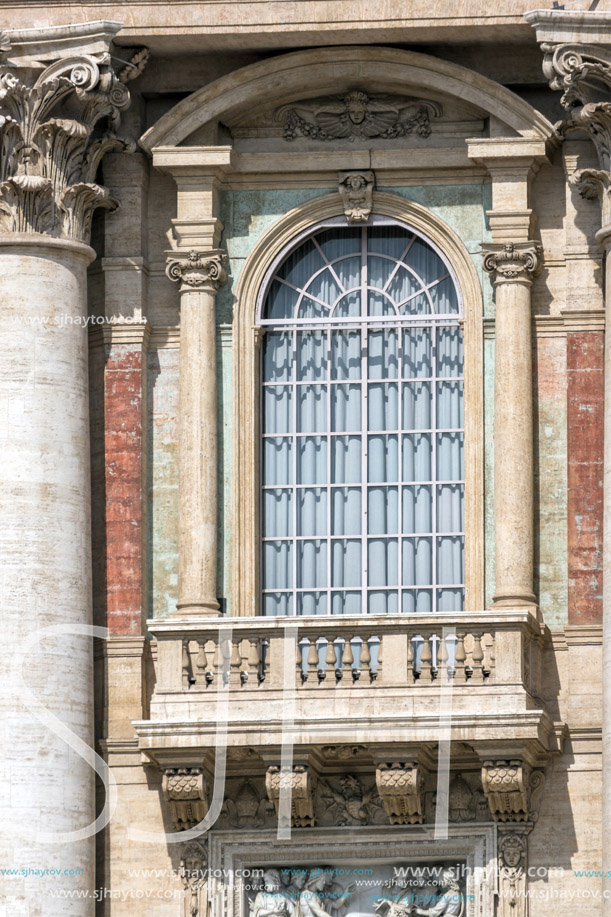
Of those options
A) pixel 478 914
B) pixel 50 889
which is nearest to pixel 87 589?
pixel 50 889

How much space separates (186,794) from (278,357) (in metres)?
4.78

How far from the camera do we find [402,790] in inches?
1129

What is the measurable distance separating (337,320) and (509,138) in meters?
2.56

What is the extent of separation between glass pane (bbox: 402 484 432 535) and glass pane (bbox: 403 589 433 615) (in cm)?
61

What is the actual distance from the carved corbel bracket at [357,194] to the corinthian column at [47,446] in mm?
2407

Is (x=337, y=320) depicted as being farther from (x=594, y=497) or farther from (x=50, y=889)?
(x=50, y=889)

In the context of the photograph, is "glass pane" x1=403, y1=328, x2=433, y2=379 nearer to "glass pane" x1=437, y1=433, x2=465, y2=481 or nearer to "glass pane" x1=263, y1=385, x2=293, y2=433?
"glass pane" x1=437, y1=433, x2=465, y2=481

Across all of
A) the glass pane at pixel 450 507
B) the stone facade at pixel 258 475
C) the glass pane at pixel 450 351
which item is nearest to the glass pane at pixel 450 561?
the glass pane at pixel 450 507

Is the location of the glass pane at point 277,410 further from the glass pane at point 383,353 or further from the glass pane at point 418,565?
the glass pane at point 418,565

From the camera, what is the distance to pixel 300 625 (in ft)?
94.3

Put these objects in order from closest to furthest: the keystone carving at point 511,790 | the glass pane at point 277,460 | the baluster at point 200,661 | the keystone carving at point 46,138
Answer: the keystone carving at point 511,790, the baluster at point 200,661, the keystone carving at point 46,138, the glass pane at point 277,460

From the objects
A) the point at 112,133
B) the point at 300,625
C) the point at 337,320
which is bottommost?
the point at 300,625

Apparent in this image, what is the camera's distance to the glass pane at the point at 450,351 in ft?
100

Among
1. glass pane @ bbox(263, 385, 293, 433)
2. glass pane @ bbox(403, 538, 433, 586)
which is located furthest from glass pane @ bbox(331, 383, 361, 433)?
glass pane @ bbox(403, 538, 433, 586)
